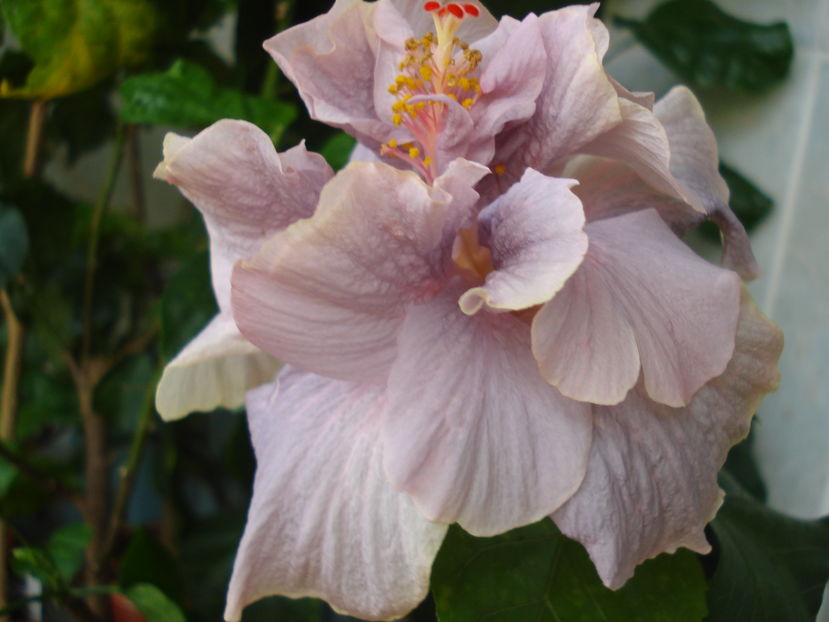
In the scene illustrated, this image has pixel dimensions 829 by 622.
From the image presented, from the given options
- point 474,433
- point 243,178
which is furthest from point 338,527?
point 243,178

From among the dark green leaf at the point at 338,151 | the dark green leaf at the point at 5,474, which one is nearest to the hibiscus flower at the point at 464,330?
the dark green leaf at the point at 338,151

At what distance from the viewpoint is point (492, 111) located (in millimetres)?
454

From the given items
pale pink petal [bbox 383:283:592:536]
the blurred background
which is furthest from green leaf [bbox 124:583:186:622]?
pale pink petal [bbox 383:283:592:536]

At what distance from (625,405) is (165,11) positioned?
0.75 meters

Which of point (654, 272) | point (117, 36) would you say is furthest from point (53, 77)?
point (654, 272)

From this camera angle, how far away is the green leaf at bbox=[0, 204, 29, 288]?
888 millimetres

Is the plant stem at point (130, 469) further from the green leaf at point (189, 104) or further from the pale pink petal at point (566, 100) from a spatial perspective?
the pale pink petal at point (566, 100)

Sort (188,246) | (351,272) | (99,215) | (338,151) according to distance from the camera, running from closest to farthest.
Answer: (351,272), (338,151), (99,215), (188,246)

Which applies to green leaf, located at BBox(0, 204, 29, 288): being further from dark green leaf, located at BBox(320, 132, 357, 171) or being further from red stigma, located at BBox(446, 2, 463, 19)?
red stigma, located at BBox(446, 2, 463, 19)

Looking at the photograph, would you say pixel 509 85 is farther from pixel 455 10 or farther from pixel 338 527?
pixel 338 527

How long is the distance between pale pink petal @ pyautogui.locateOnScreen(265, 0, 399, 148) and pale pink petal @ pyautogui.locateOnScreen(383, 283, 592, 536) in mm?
140

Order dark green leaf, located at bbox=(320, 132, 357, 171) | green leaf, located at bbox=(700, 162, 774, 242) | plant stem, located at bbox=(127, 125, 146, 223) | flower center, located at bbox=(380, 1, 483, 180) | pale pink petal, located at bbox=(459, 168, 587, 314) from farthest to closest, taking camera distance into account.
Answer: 1. plant stem, located at bbox=(127, 125, 146, 223)
2. green leaf, located at bbox=(700, 162, 774, 242)
3. dark green leaf, located at bbox=(320, 132, 357, 171)
4. flower center, located at bbox=(380, 1, 483, 180)
5. pale pink petal, located at bbox=(459, 168, 587, 314)

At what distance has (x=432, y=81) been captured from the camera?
0.47 meters

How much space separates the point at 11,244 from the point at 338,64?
0.61m
